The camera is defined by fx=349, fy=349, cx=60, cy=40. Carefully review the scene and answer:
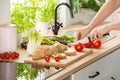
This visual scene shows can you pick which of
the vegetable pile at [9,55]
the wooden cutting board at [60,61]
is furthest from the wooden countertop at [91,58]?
the vegetable pile at [9,55]

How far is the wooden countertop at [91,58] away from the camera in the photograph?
1943 mm

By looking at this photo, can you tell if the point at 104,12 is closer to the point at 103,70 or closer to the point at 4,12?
the point at 103,70

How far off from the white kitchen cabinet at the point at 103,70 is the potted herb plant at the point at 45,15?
710 millimetres

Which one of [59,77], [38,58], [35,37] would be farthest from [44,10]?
[59,77]

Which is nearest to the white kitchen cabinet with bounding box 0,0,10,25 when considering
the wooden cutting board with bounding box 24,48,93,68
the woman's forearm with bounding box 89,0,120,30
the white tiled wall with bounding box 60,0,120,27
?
the wooden cutting board with bounding box 24,48,93,68

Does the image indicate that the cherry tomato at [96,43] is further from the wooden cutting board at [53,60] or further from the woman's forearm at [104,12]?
the woman's forearm at [104,12]

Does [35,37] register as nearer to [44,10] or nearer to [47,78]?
[47,78]

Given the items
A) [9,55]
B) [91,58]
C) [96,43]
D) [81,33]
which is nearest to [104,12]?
[81,33]

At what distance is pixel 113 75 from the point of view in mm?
2654

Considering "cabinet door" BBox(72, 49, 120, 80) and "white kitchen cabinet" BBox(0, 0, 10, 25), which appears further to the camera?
"white kitchen cabinet" BBox(0, 0, 10, 25)

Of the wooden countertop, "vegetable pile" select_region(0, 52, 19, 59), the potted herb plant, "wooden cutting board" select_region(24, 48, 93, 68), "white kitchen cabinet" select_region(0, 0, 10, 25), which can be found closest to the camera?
the wooden countertop

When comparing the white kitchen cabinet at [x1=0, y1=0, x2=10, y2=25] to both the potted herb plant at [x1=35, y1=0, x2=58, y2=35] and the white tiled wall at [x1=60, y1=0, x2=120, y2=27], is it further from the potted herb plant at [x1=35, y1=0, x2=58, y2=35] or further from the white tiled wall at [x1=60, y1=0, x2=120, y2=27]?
the white tiled wall at [x1=60, y1=0, x2=120, y2=27]

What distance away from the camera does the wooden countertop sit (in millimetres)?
1943

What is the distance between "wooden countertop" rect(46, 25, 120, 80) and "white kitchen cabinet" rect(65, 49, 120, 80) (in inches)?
1.2
